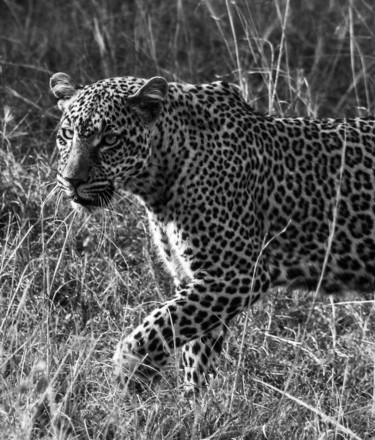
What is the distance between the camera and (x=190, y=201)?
7.12 meters

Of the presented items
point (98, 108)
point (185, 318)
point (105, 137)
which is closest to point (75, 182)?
point (105, 137)

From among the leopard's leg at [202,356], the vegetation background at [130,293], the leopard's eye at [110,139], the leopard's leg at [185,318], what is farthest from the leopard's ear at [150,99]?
the leopard's leg at [202,356]

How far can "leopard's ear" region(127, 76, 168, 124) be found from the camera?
7.04m

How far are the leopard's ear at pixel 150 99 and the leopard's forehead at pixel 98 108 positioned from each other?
0.07 metres

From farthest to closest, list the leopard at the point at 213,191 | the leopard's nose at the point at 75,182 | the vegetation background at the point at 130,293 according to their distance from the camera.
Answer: the leopard at the point at 213,191 → the leopard's nose at the point at 75,182 → the vegetation background at the point at 130,293

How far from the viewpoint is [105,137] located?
275 inches

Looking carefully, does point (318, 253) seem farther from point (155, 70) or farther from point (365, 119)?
point (155, 70)

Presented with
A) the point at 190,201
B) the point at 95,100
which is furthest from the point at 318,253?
the point at 95,100

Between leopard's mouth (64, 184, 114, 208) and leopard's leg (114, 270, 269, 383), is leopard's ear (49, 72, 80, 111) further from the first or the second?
leopard's leg (114, 270, 269, 383)

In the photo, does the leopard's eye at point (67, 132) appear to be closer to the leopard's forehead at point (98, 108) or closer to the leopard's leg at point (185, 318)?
the leopard's forehead at point (98, 108)

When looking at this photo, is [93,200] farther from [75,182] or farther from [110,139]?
[110,139]

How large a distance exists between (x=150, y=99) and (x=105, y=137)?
34 cm

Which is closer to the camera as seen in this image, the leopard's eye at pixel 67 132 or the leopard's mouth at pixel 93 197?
the leopard's mouth at pixel 93 197

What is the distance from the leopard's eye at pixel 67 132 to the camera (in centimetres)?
698
